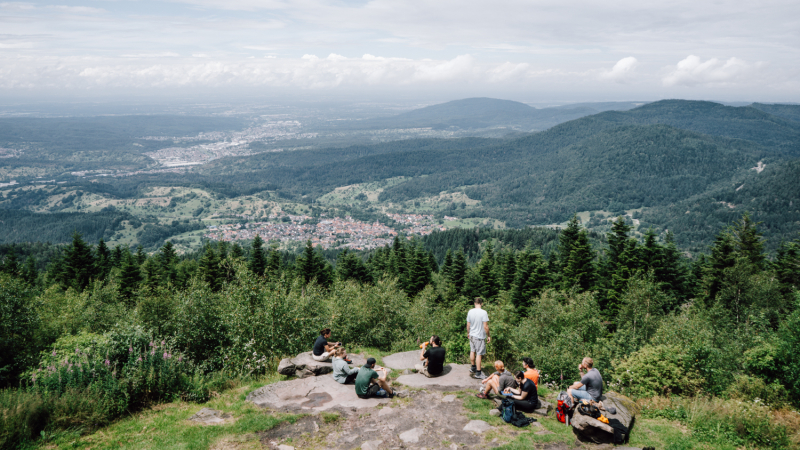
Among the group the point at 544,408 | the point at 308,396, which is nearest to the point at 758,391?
the point at 544,408

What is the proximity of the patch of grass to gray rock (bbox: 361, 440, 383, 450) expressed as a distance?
2448 mm

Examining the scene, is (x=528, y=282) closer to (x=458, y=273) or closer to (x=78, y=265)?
(x=458, y=273)

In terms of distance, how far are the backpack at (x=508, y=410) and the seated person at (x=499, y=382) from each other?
70 cm

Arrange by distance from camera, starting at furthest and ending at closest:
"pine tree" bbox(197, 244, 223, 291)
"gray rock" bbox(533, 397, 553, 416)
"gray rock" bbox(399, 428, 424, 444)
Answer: "pine tree" bbox(197, 244, 223, 291)
"gray rock" bbox(533, 397, 553, 416)
"gray rock" bbox(399, 428, 424, 444)

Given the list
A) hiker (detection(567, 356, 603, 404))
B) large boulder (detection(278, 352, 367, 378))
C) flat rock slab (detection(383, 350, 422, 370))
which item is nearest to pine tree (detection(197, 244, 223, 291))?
flat rock slab (detection(383, 350, 422, 370))

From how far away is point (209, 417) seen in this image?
11.8 metres

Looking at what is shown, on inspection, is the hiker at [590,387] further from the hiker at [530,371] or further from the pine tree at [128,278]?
the pine tree at [128,278]

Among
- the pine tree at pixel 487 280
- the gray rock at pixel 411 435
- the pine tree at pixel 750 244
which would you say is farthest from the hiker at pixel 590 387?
the pine tree at pixel 750 244

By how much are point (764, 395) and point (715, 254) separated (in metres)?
36.5

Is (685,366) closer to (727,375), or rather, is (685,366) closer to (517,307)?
(727,375)

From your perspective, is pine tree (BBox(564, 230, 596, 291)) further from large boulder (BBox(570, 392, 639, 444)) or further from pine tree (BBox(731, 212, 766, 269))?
large boulder (BBox(570, 392, 639, 444))

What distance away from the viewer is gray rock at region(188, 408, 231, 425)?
37.8ft

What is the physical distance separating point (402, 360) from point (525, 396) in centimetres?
670

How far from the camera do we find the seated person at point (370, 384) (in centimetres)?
1323
